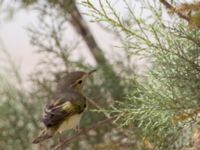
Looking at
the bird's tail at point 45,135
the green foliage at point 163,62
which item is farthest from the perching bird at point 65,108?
the green foliage at point 163,62

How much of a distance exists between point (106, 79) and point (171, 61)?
3.27ft

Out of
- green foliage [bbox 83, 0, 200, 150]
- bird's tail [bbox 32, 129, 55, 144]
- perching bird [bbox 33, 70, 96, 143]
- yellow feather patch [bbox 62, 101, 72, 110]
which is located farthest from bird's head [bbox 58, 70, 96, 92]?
green foliage [bbox 83, 0, 200, 150]

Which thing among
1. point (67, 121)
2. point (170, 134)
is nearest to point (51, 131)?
point (67, 121)

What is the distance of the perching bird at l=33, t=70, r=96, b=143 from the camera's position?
1548mm

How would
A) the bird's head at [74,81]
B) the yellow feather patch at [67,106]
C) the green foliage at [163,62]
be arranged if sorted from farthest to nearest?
the bird's head at [74,81] < the yellow feather patch at [67,106] < the green foliage at [163,62]

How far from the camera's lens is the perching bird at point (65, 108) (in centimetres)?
155

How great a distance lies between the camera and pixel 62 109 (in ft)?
5.28

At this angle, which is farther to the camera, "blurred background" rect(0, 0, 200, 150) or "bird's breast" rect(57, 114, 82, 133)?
"bird's breast" rect(57, 114, 82, 133)

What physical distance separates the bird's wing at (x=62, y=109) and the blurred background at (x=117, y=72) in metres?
0.08

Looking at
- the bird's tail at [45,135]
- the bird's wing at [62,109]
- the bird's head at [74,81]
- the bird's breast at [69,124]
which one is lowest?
the bird's breast at [69,124]

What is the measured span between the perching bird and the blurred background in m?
0.08

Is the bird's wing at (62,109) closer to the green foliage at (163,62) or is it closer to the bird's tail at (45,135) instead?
the bird's tail at (45,135)

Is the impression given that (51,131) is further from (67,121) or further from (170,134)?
(170,134)

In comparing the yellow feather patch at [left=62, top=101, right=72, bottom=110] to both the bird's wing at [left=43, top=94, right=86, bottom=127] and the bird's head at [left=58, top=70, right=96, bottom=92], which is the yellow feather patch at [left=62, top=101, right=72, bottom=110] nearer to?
the bird's wing at [left=43, top=94, right=86, bottom=127]
